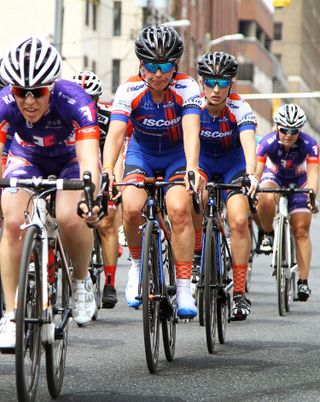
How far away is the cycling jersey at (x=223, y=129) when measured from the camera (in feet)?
36.6

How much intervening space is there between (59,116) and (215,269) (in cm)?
267

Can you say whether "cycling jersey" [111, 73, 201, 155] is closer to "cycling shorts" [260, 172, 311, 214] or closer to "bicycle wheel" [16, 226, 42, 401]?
"bicycle wheel" [16, 226, 42, 401]

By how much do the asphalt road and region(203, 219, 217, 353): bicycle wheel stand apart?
162mm

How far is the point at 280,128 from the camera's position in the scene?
13.9 meters

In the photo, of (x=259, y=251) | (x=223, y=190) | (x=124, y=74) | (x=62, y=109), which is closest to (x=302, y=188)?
(x=259, y=251)

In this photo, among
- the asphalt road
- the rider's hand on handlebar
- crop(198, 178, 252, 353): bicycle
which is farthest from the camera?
the rider's hand on handlebar

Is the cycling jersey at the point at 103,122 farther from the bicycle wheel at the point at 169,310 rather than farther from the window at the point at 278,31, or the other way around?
the window at the point at 278,31

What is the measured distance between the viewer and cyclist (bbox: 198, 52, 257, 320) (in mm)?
10805

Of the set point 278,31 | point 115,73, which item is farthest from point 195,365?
point 278,31

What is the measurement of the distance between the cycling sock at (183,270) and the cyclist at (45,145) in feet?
4.80

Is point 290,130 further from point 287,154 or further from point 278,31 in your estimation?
point 278,31

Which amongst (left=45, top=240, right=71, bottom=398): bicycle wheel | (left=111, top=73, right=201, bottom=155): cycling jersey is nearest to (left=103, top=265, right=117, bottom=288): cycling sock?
(left=111, top=73, right=201, bottom=155): cycling jersey

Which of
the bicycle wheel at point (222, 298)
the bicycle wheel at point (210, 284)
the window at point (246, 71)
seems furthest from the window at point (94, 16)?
the bicycle wheel at point (210, 284)

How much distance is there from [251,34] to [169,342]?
116 metres
